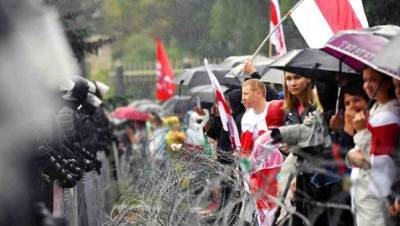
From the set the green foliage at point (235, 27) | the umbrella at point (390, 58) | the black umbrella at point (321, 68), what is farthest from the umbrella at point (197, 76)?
the umbrella at point (390, 58)

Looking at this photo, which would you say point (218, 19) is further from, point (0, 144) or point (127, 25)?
point (0, 144)

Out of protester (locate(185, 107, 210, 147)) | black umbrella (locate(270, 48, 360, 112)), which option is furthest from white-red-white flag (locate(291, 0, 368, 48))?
protester (locate(185, 107, 210, 147))

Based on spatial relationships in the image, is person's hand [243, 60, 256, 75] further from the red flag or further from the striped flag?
the red flag

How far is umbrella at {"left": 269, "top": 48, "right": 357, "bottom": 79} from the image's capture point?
7453 mm

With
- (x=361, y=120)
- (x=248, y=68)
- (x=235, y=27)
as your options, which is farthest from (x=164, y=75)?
(x=361, y=120)

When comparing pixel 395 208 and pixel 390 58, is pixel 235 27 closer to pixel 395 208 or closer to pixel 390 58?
pixel 395 208

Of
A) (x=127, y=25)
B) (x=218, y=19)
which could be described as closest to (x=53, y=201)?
(x=218, y=19)

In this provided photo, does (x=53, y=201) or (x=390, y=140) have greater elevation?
(x=390, y=140)

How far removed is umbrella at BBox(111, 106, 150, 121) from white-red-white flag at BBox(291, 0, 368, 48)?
54.2 feet

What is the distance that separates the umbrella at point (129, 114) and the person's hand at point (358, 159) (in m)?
19.2

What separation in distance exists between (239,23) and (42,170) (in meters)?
6.14

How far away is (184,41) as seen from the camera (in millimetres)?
15461

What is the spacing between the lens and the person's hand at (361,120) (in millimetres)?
6789

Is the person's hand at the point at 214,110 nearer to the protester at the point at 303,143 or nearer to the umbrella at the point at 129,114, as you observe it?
the protester at the point at 303,143
